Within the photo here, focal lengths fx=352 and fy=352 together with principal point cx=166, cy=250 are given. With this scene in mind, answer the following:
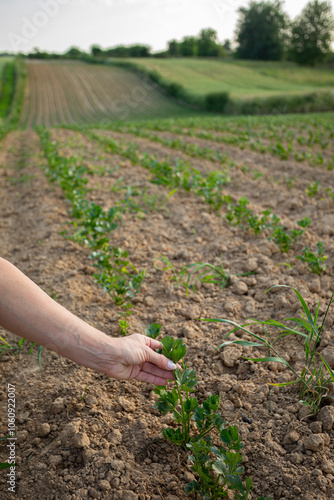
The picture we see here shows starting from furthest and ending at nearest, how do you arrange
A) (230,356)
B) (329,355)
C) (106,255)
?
(106,255) → (230,356) → (329,355)

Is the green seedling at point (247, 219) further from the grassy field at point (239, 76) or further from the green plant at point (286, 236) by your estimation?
the grassy field at point (239, 76)

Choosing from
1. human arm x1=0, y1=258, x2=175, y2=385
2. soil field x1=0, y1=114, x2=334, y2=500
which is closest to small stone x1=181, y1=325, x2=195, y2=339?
soil field x1=0, y1=114, x2=334, y2=500

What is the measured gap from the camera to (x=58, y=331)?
4.76 ft

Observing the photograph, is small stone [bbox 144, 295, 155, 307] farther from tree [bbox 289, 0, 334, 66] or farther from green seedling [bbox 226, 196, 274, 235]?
tree [bbox 289, 0, 334, 66]

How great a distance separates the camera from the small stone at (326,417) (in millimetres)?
1678

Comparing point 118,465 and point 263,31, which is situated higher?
point 263,31

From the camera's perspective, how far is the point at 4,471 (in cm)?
158

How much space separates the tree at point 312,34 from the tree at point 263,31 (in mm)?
2161

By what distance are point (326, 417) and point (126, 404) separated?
997 mm

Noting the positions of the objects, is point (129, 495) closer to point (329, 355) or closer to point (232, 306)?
point (329, 355)

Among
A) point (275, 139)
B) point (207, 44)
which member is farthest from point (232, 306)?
point (207, 44)

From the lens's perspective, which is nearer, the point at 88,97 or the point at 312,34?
the point at 88,97

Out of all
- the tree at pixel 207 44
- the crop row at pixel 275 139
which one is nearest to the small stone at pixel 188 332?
the crop row at pixel 275 139

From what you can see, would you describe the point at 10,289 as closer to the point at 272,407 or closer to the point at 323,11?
the point at 272,407
